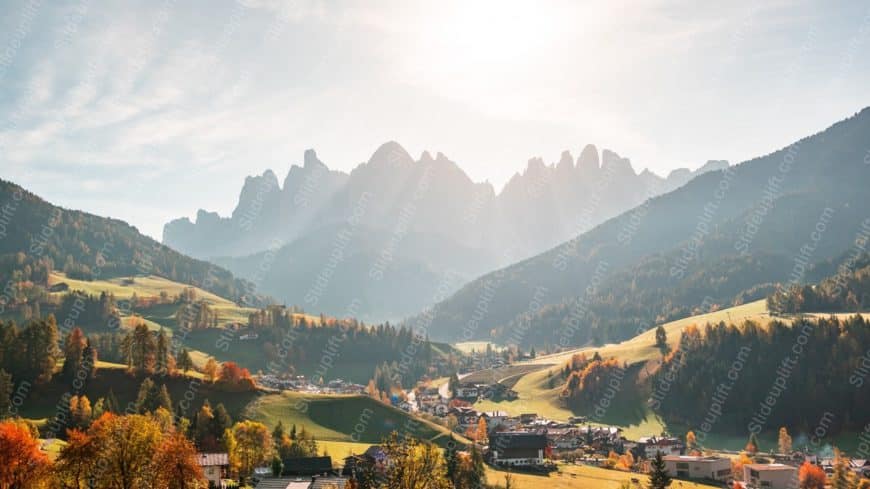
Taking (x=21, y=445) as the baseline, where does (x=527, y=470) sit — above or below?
below

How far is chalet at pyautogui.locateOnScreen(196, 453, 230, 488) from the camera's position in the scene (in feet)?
→ 265

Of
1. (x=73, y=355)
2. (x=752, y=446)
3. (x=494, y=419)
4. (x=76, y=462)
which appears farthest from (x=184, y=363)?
(x=752, y=446)

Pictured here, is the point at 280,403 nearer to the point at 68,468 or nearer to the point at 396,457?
the point at 68,468

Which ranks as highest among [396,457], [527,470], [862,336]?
[862,336]

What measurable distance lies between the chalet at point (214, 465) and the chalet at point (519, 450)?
177 ft

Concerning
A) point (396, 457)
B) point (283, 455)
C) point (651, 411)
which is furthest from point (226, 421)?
point (651, 411)

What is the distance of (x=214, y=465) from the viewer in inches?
3238

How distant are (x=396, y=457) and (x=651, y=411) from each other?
160936 millimetres

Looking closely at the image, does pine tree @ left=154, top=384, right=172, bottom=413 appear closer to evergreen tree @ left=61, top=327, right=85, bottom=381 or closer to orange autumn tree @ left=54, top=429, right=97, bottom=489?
evergreen tree @ left=61, top=327, right=85, bottom=381

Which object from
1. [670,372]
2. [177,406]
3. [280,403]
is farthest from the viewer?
[670,372]

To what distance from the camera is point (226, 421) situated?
105938mm

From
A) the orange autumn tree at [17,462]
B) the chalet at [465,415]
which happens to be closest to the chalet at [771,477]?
the chalet at [465,415]

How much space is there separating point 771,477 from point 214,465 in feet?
293

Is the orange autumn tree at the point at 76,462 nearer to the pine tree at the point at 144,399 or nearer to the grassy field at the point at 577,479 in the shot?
the grassy field at the point at 577,479
